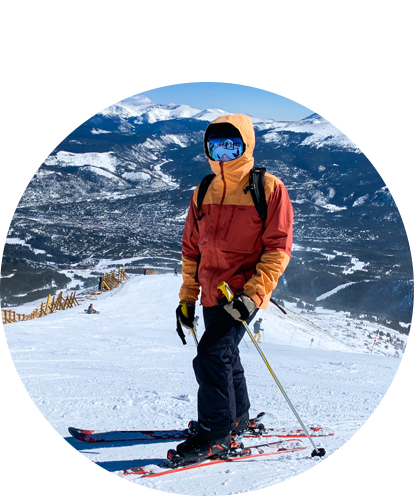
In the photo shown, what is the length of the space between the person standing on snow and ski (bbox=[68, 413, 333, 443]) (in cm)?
31

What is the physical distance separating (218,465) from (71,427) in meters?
1.00

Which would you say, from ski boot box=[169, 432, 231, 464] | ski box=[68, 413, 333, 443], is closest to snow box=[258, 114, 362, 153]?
ski box=[68, 413, 333, 443]

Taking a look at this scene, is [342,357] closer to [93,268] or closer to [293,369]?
[293,369]


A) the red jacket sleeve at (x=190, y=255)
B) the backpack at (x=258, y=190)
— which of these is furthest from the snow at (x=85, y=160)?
the backpack at (x=258, y=190)

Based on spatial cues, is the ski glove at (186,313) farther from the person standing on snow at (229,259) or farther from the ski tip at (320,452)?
the ski tip at (320,452)

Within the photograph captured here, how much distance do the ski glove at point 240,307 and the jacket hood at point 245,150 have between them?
2.12 ft

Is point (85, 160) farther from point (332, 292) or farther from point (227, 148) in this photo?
point (227, 148)

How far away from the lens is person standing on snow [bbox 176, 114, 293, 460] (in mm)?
1915

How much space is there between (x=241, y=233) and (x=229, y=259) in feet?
0.52

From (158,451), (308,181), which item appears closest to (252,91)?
(158,451)

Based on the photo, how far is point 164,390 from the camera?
3.00m

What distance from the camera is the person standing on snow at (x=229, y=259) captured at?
1.92m

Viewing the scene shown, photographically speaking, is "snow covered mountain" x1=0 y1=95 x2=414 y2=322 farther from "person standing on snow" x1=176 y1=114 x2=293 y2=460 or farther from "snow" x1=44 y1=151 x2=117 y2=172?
"person standing on snow" x1=176 y1=114 x2=293 y2=460

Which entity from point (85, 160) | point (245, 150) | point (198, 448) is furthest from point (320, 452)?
point (85, 160)
